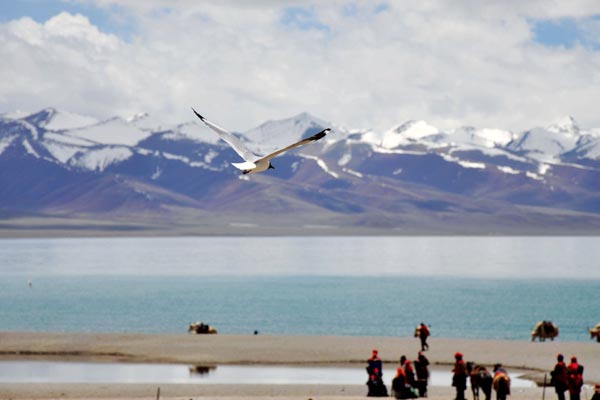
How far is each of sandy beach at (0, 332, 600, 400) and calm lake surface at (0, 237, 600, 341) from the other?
40.0 ft

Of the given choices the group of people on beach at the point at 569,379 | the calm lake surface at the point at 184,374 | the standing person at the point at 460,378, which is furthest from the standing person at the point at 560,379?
the calm lake surface at the point at 184,374

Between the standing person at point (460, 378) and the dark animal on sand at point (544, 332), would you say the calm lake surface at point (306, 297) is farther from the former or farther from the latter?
the standing person at point (460, 378)

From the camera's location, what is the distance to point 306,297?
312 feet

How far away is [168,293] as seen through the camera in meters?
100

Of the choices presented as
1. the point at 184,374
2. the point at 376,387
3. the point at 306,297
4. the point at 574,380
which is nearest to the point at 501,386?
the point at 574,380

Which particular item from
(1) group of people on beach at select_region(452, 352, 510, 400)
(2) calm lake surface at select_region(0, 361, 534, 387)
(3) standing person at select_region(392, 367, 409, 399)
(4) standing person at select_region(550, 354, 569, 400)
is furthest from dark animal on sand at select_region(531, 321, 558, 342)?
(4) standing person at select_region(550, 354, 569, 400)

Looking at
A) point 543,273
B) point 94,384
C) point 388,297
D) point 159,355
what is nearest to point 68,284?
point 388,297

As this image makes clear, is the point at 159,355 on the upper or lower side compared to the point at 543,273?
lower

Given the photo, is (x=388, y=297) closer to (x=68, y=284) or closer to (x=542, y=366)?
(x=68, y=284)

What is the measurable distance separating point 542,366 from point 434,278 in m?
82.3

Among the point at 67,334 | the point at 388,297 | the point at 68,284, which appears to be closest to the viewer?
the point at 67,334

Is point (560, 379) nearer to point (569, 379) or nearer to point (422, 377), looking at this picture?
point (569, 379)

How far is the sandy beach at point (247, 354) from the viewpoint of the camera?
37.0 metres

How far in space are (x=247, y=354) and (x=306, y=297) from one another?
47.3m
